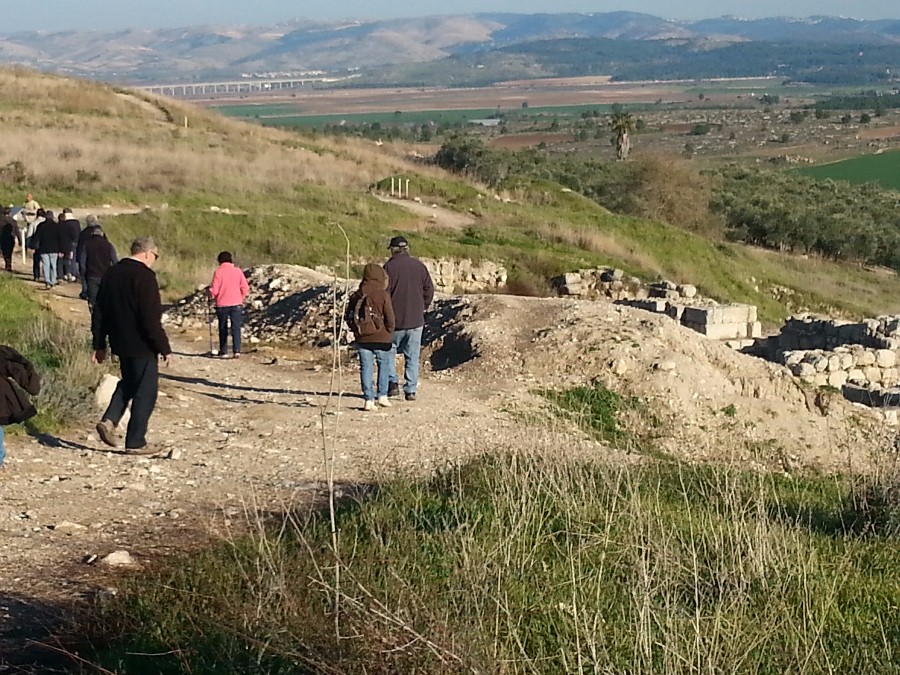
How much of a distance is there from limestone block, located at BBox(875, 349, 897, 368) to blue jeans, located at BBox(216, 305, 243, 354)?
34.5ft

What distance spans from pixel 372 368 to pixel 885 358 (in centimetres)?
1065

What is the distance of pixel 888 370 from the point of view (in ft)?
61.2

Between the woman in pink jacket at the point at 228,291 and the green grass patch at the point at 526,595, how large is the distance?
7.23 meters

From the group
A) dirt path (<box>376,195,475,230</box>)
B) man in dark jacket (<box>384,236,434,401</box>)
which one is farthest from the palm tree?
man in dark jacket (<box>384,236,434,401</box>)

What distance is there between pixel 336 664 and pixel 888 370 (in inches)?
634

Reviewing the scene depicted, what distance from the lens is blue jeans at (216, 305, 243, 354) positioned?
1460 centimetres

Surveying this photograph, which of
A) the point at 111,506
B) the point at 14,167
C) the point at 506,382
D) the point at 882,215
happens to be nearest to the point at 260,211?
the point at 14,167

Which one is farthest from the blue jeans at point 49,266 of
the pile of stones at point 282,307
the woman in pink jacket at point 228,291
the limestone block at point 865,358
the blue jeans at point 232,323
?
the limestone block at point 865,358

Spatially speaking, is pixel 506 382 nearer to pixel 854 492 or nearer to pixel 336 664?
pixel 854 492

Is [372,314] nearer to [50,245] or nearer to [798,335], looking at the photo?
[50,245]

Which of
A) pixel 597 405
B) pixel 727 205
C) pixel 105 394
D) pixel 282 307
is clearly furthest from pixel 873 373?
pixel 727 205

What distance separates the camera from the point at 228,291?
46.9 ft

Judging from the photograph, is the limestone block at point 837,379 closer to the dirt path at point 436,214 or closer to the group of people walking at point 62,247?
the group of people walking at point 62,247

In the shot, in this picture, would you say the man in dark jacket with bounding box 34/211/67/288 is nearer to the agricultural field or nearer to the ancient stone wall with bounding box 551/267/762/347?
the ancient stone wall with bounding box 551/267/762/347
